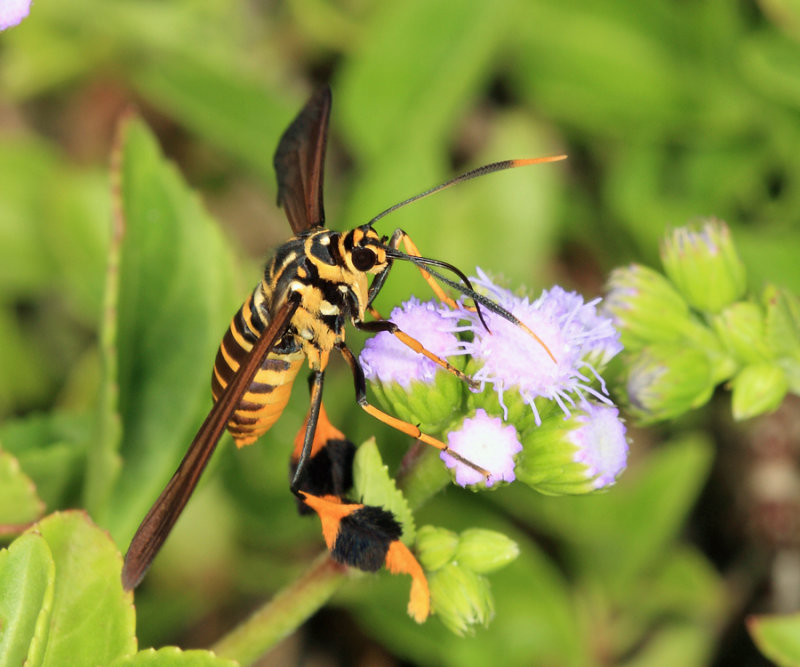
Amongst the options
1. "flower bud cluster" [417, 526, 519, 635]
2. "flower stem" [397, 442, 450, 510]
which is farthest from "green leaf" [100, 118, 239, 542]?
"flower bud cluster" [417, 526, 519, 635]

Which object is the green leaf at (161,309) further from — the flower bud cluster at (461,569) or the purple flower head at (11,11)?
the purple flower head at (11,11)

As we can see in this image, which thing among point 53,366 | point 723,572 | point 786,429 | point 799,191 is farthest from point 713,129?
point 53,366

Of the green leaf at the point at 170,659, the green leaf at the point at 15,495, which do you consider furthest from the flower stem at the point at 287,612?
the green leaf at the point at 15,495

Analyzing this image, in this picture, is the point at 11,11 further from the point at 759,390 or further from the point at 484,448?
the point at 759,390

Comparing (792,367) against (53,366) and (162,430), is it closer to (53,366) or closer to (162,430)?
(162,430)

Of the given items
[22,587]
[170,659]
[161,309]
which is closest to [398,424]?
[170,659]

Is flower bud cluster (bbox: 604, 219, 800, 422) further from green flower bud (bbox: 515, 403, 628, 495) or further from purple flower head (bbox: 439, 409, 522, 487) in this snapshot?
purple flower head (bbox: 439, 409, 522, 487)
